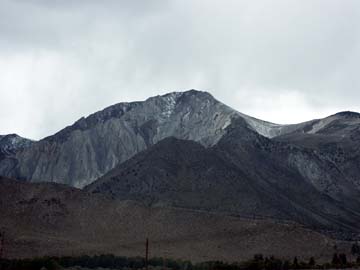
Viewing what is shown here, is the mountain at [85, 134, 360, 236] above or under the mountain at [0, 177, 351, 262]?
above

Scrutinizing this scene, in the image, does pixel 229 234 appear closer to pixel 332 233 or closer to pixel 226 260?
pixel 226 260

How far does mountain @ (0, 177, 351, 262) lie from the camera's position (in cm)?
12318

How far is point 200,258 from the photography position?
11825 cm

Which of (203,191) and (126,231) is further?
(203,191)

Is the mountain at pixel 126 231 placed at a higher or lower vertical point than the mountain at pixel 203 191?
lower

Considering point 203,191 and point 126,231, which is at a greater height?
point 203,191

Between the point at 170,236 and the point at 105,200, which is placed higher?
the point at 105,200

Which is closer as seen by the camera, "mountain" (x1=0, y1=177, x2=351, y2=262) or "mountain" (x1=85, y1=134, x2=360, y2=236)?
"mountain" (x1=0, y1=177, x2=351, y2=262)

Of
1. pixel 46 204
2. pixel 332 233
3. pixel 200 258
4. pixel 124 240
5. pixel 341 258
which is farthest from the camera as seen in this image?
pixel 332 233

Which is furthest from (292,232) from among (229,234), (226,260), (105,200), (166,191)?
(166,191)

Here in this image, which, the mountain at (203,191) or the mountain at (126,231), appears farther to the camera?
the mountain at (203,191)

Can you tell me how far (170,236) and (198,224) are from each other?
25.9 feet

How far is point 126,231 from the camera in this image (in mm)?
139375

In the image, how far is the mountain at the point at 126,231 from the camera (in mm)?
123175
